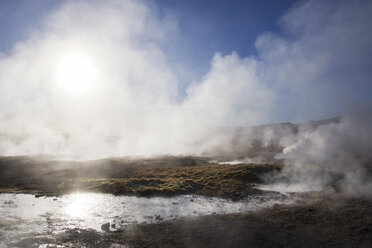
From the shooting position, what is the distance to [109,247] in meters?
10.2

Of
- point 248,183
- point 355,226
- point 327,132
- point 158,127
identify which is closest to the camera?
point 355,226

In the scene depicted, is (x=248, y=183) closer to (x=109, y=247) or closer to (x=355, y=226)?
(x=355, y=226)

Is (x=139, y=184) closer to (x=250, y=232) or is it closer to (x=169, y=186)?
(x=169, y=186)

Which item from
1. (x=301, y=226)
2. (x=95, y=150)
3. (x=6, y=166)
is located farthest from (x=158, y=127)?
(x=301, y=226)

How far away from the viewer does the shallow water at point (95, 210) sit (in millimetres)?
12508

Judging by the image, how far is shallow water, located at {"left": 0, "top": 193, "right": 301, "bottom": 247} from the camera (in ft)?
41.0

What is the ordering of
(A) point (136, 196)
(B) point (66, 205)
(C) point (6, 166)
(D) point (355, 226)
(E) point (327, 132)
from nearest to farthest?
1. (D) point (355, 226)
2. (B) point (66, 205)
3. (A) point (136, 196)
4. (C) point (6, 166)
5. (E) point (327, 132)

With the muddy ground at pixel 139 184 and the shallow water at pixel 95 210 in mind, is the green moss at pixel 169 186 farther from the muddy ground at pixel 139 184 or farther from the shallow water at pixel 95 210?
the shallow water at pixel 95 210

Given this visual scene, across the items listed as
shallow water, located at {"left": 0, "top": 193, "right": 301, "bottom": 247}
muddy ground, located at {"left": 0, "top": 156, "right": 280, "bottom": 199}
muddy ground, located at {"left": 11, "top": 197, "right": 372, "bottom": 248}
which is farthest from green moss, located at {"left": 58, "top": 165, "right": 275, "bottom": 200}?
muddy ground, located at {"left": 11, "top": 197, "right": 372, "bottom": 248}

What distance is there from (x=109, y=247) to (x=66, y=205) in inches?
347

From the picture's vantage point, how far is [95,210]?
51.9 feet

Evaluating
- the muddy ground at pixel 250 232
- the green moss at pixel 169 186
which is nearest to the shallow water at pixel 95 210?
the muddy ground at pixel 250 232

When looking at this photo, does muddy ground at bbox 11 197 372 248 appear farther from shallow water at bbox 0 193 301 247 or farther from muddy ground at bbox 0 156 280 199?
muddy ground at bbox 0 156 280 199

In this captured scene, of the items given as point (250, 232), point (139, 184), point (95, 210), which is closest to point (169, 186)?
point (139, 184)
